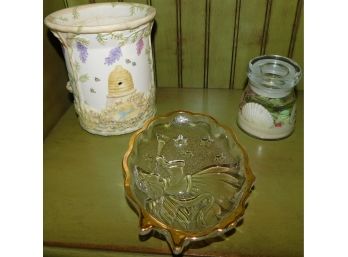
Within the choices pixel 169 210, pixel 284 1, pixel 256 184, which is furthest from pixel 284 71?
pixel 169 210

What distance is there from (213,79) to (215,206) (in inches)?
15.2

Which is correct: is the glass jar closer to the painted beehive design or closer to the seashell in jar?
the seashell in jar

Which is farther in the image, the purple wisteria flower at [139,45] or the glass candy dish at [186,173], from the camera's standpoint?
the purple wisteria flower at [139,45]

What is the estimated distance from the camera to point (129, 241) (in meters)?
0.48

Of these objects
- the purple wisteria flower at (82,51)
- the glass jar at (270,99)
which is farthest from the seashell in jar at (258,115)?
the purple wisteria flower at (82,51)

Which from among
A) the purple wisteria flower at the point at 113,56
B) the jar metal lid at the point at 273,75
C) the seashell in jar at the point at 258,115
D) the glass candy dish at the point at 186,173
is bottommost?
the glass candy dish at the point at 186,173

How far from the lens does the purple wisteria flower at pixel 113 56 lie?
1.85 feet

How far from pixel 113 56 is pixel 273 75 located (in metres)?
0.34

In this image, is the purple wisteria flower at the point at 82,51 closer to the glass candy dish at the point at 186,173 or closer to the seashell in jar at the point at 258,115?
the glass candy dish at the point at 186,173

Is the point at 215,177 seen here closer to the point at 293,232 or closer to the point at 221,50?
the point at 293,232

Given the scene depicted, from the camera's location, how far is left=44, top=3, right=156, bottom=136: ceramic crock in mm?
548

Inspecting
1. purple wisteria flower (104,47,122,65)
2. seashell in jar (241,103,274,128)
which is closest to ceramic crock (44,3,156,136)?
purple wisteria flower (104,47,122,65)

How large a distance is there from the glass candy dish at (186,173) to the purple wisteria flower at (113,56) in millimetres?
133

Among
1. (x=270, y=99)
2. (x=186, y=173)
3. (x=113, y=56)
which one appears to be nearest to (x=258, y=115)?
(x=270, y=99)
